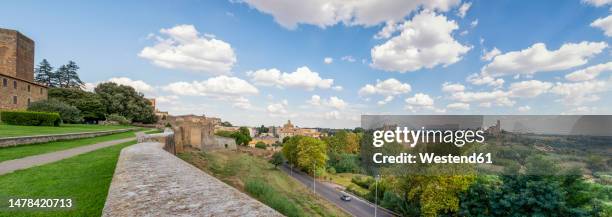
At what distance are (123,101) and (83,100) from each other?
568 centimetres

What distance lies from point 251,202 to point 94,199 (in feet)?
10.9

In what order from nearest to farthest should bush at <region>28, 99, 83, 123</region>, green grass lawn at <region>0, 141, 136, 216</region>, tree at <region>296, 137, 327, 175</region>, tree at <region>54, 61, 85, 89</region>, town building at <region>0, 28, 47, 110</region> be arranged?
green grass lawn at <region>0, 141, 136, 216</region>, bush at <region>28, 99, 83, 123</region>, town building at <region>0, 28, 47, 110</region>, tree at <region>296, 137, 327, 175</region>, tree at <region>54, 61, 85, 89</region>

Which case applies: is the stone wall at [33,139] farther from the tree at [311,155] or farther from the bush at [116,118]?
the tree at [311,155]

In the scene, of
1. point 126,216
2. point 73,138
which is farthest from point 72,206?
point 73,138

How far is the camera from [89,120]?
39219 mm

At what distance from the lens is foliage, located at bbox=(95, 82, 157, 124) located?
40.3 meters

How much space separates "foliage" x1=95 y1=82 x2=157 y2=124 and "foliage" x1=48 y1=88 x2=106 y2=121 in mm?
1185

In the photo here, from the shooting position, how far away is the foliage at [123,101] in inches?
1587

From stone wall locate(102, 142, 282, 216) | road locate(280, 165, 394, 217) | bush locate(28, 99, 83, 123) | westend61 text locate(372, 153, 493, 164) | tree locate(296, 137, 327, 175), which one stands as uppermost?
bush locate(28, 99, 83, 123)

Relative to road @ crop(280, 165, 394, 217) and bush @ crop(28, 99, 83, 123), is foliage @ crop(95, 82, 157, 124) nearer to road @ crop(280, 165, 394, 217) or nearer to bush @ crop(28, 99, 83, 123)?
bush @ crop(28, 99, 83, 123)

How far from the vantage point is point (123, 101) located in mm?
42469

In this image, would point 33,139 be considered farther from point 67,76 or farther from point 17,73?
point 67,76

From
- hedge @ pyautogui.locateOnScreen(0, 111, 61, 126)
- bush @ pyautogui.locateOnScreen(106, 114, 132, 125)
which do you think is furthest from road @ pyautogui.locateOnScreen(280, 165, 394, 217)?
bush @ pyautogui.locateOnScreen(106, 114, 132, 125)

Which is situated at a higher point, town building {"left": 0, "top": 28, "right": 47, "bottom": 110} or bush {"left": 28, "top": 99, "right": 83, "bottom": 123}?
town building {"left": 0, "top": 28, "right": 47, "bottom": 110}
